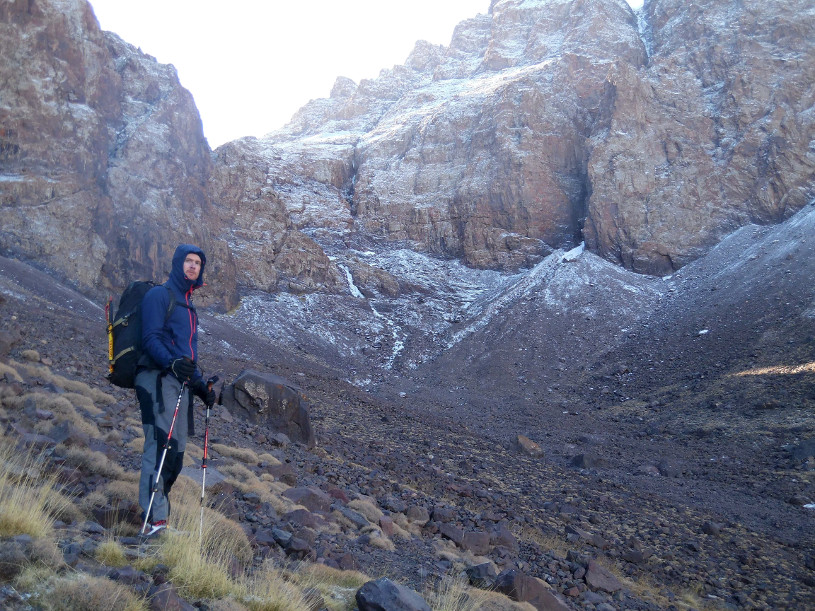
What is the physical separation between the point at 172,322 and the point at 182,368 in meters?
0.44

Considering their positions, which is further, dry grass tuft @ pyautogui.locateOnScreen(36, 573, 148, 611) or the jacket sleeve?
the jacket sleeve

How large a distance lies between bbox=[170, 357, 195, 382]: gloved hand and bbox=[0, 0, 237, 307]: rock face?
3623cm

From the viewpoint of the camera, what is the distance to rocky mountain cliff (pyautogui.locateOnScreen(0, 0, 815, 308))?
40094mm

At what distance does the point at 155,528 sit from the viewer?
167 inches

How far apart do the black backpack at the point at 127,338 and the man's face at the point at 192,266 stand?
222 mm

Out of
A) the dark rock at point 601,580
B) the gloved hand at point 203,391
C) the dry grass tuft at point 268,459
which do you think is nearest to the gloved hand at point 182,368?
the gloved hand at point 203,391

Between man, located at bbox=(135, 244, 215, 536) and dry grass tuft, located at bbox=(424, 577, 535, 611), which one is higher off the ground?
man, located at bbox=(135, 244, 215, 536)

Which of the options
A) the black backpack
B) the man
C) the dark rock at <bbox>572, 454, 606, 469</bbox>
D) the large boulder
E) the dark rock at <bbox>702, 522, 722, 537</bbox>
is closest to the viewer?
the man

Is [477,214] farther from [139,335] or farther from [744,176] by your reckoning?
[139,335]

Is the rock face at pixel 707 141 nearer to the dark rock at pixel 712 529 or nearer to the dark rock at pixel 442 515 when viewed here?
the dark rock at pixel 712 529

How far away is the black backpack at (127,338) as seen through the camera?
4.68 m

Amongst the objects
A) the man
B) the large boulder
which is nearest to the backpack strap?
the man

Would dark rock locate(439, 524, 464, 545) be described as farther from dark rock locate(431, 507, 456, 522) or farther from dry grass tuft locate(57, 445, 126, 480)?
dry grass tuft locate(57, 445, 126, 480)

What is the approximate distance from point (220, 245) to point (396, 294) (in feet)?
51.8
